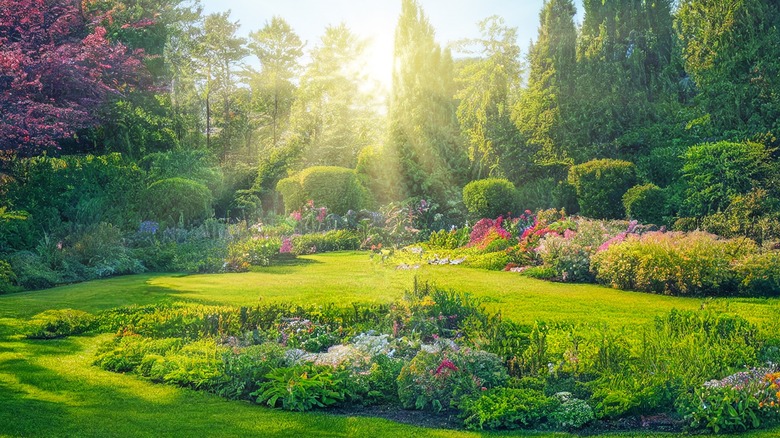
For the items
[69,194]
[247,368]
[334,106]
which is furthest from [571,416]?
[334,106]

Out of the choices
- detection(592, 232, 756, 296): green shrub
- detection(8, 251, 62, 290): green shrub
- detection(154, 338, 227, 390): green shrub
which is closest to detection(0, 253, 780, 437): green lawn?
detection(154, 338, 227, 390): green shrub

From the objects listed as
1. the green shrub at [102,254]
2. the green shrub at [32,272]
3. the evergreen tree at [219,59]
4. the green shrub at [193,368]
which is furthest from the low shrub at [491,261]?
the evergreen tree at [219,59]

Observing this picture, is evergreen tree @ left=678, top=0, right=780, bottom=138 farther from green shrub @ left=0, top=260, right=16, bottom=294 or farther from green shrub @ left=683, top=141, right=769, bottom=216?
green shrub @ left=0, top=260, right=16, bottom=294

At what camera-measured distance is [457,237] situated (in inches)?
Result: 654

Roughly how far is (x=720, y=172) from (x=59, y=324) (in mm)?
13256

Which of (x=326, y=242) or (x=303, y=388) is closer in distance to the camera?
(x=303, y=388)

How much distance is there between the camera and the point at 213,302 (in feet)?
32.9

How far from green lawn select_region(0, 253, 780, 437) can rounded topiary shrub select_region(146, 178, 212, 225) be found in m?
4.96

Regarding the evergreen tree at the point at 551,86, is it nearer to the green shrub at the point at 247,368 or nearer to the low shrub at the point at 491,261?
the low shrub at the point at 491,261

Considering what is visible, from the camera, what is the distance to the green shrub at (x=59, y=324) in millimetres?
8102

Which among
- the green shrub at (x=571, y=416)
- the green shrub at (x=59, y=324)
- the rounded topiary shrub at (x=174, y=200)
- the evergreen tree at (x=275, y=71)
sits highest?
the evergreen tree at (x=275, y=71)

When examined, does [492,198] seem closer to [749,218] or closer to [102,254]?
[749,218]

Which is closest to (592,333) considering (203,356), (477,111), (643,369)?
(643,369)

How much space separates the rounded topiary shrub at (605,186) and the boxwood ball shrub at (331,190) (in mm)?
6957
